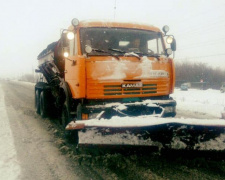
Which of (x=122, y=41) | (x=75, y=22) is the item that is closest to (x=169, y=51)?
(x=122, y=41)

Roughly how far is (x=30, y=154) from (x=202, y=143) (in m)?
3.01

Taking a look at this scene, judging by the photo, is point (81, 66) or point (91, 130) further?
point (81, 66)

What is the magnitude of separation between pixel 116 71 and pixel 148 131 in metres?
1.64

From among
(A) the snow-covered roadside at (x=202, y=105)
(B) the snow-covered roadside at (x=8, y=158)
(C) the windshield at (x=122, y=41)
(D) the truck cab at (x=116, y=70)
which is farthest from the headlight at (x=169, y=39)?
(A) the snow-covered roadside at (x=202, y=105)

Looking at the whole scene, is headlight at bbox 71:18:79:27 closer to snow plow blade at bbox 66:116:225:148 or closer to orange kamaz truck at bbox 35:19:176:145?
orange kamaz truck at bbox 35:19:176:145

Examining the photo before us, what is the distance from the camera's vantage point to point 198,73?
6100 centimetres

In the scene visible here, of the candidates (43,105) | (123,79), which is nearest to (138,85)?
(123,79)

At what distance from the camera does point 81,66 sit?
485 cm

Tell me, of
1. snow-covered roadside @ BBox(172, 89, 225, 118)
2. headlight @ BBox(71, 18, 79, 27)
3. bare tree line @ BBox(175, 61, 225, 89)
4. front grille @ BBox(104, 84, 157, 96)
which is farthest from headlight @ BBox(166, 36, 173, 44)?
bare tree line @ BBox(175, 61, 225, 89)

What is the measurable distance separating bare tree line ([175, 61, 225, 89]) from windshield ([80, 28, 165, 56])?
2140 inches

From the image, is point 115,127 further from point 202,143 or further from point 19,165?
point 19,165

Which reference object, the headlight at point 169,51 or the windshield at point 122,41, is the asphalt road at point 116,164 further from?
the headlight at point 169,51

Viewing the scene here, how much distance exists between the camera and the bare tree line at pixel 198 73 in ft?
196

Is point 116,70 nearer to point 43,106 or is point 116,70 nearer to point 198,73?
point 43,106
